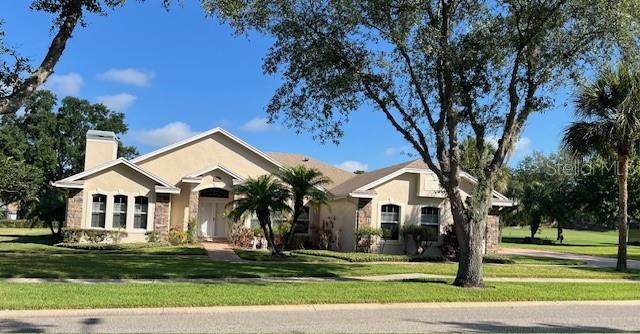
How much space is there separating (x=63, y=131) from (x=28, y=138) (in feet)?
11.5

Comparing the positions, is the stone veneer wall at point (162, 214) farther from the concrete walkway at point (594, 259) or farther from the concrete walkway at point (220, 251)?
the concrete walkway at point (594, 259)

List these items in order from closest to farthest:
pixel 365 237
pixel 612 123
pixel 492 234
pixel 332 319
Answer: pixel 332 319 → pixel 612 123 → pixel 365 237 → pixel 492 234

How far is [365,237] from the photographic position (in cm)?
2547

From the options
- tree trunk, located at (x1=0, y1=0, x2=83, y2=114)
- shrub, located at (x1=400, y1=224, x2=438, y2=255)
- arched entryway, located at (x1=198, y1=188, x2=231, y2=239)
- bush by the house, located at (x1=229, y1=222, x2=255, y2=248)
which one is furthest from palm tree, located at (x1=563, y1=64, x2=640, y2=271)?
arched entryway, located at (x1=198, y1=188, x2=231, y2=239)

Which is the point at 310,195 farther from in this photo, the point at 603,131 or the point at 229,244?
the point at 603,131

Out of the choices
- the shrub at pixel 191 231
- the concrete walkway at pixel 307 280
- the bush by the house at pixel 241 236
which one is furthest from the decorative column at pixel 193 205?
the concrete walkway at pixel 307 280

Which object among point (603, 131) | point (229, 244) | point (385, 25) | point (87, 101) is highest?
point (87, 101)

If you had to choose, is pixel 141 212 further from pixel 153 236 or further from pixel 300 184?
pixel 300 184

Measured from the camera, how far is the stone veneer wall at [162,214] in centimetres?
2700

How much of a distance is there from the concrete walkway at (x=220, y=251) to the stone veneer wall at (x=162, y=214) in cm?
206

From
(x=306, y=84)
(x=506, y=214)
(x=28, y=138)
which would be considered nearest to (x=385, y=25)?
(x=306, y=84)

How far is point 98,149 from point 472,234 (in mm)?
22246

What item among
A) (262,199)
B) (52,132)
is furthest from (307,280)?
(52,132)

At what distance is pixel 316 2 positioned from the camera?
14.4 meters
